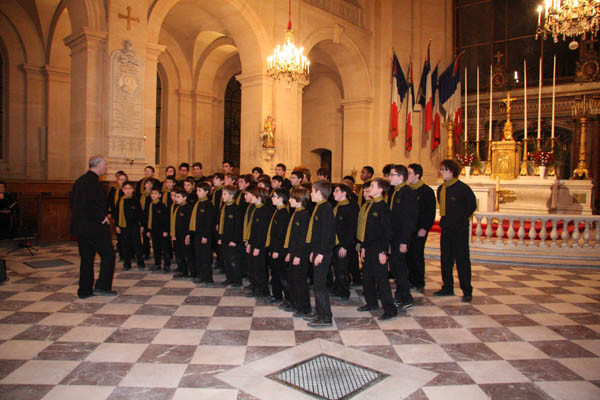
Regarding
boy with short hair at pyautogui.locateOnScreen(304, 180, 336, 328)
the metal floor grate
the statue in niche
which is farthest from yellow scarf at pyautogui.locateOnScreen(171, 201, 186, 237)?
the statue in niche

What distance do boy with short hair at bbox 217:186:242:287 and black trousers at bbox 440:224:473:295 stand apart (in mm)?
2707

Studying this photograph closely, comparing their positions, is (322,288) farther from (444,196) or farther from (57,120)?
(57,120)

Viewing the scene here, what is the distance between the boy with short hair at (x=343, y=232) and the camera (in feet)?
16.3

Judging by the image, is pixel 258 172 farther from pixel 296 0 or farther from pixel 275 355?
pixel 296 0

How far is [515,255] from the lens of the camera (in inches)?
314

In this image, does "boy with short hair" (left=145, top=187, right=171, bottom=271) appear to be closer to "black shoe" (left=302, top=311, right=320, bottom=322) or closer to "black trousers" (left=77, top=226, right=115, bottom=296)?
"black trousers" (left=77, top=226, right=115, bottom=296)

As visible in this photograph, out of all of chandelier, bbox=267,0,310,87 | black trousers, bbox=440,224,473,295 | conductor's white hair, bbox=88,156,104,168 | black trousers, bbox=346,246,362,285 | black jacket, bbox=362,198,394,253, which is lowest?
black trousers, bbox=346,246,362,285

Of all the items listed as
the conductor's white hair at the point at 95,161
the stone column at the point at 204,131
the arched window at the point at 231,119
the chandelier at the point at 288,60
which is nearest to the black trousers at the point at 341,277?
the conductor's white hair at the point at 95,161

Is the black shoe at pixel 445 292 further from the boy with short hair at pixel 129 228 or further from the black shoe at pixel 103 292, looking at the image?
the boy with short hair at pixel 129 228

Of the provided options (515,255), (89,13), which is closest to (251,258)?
(515,255)

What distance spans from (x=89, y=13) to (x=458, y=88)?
40.5 feet

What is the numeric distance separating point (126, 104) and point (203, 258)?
4.83 m

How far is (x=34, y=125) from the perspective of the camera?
13.5 meters

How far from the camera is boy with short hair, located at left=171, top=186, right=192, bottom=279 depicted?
6.27 m
